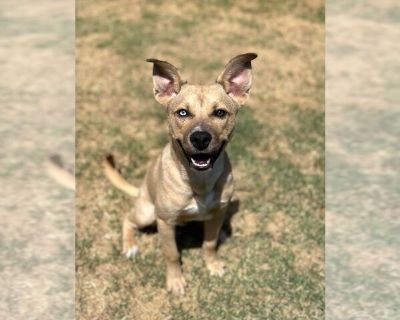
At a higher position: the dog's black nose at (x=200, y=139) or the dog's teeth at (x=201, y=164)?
the dog's black nose at (x=200, y=139)

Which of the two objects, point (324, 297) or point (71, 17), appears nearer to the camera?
point (324, 297)

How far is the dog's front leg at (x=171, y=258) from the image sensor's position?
15.4 ft

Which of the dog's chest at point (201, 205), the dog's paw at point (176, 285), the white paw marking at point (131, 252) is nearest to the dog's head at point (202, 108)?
the dog's chest at point (201, 205)

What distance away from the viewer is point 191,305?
4828 millimetres

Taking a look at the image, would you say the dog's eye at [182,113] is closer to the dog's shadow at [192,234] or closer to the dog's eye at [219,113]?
the dog's eye at [219,113]

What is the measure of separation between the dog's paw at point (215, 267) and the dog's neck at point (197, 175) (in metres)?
0.97

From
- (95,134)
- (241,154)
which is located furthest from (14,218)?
(241,154)

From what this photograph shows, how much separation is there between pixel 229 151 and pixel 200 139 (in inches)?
115

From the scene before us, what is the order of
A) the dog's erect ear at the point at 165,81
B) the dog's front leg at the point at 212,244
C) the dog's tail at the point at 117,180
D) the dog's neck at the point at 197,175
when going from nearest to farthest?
the dog's erect ear at the point at 165,81 < the dog's neck at the point at 197,175 < the dog's front leg at the point at 212,244 < the dog's tail at the point at 117,180

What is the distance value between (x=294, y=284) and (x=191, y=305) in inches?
37.7

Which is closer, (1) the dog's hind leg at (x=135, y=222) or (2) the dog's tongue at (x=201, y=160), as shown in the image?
(2) the dog's tongue at (x=201, y=160)

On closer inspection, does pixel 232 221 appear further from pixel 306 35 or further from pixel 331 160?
pixel 306 35


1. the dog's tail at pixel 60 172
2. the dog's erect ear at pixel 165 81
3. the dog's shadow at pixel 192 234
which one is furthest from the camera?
the dog's tail at pixel 60 172

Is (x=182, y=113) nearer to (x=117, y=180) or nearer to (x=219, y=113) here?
(x=219, y=113)
